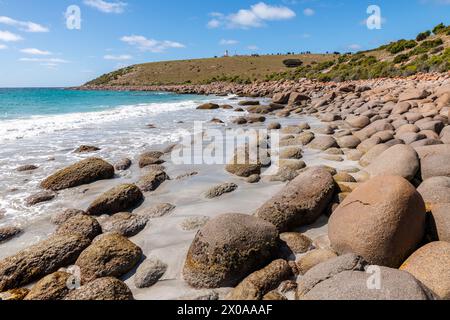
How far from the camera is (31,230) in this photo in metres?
4.57

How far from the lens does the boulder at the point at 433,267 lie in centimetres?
250

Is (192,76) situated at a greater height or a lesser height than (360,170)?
greater

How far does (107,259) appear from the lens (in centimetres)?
338

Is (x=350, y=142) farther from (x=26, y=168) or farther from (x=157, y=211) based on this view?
(x=26, y=168)

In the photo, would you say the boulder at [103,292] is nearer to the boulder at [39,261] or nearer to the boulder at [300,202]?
the boulder at [39,261]

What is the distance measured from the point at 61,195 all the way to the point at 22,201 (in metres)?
0.65

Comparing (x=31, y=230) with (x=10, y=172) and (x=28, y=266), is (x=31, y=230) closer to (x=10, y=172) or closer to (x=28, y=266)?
(x=28, y=266)

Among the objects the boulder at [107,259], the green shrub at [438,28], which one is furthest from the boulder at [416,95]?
the green shrub at [438,28]

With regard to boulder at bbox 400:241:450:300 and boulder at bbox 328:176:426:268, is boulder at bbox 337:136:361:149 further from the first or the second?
boulder at bbox 400:241:450:300

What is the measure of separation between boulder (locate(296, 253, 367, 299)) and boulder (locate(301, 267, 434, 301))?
105 mm

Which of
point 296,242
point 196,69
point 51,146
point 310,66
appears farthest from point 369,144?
point 196,69

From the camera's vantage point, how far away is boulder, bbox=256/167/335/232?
405 centimetres

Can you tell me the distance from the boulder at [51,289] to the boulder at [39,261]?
17.4 inches
